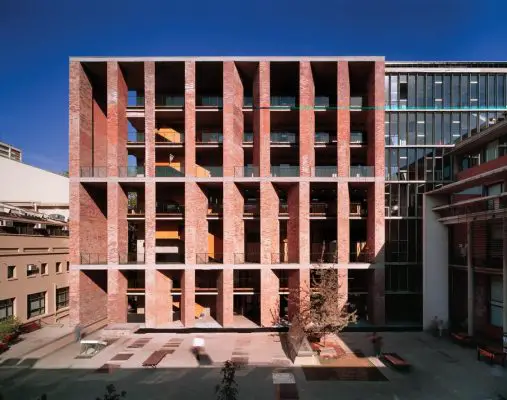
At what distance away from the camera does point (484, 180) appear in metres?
19.4

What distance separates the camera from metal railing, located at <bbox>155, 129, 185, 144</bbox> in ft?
92.3

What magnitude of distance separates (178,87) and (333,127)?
1466 centimetres

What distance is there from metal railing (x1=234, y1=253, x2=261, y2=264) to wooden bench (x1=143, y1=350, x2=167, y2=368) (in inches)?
321

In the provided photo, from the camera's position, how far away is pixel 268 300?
2436 cm

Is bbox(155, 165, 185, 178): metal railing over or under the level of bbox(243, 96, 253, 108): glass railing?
under

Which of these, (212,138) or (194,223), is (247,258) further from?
(212,138)

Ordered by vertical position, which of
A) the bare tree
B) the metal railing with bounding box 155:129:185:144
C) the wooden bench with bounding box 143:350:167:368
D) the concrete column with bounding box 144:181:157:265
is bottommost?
the wooden bench with bounding box 143:350:167:368

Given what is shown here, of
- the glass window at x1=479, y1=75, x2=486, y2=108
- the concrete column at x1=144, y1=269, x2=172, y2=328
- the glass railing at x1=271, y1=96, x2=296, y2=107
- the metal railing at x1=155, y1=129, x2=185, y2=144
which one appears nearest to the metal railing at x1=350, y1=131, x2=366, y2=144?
the glass railing at x1=271, y1=96, x2=296, y2=107

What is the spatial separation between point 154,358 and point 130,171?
45.2ft

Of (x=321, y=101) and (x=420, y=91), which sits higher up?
(x=420, y=91)

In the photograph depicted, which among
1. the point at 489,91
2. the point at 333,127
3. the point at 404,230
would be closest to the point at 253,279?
the point at 404,230

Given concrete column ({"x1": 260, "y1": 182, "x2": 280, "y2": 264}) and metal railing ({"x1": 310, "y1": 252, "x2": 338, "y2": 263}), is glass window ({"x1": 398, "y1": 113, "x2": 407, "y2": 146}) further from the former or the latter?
concrete column ({"x1": 260, "y1": 182, "x2": 280, "y2": 264})

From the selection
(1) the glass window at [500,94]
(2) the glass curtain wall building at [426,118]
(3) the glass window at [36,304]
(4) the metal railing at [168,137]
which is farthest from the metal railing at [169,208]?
(1) the glass window at [500,94]

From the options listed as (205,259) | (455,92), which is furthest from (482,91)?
(205,259)
